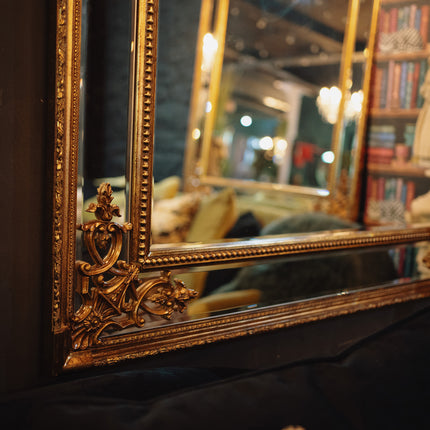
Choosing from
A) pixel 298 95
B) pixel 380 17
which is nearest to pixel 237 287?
pixel 380 17

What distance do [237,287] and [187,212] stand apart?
18.5 inches

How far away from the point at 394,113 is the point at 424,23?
0.97ft

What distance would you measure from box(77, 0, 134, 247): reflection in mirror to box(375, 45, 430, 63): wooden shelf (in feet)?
3.62

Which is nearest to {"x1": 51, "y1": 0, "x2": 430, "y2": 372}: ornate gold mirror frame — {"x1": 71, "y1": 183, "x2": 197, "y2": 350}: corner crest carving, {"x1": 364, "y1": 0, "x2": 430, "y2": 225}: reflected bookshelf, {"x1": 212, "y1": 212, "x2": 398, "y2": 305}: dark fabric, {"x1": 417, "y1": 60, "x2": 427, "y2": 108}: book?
{"x1": 71, "y1": 183, "x2": 197, "y2": 350}: corner crest carving

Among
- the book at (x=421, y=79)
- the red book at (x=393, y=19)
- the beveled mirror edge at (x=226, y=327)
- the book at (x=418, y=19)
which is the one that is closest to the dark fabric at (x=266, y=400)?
the beveled mirror edge at (x=226, y=327)

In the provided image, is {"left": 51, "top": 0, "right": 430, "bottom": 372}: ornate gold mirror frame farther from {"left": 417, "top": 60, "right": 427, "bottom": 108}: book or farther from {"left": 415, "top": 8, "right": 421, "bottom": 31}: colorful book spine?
{"left": 415, "top": 8, "right": 421, "bottom": 31}: colorful book spine

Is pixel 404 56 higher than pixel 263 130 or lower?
higher

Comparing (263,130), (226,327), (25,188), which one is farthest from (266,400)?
(263,130)

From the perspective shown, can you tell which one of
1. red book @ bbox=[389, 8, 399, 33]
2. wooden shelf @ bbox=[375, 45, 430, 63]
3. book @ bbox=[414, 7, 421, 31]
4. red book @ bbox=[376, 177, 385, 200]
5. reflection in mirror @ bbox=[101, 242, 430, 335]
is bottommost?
reflection in mirror @ bbox=[101, 242, 430, 335]

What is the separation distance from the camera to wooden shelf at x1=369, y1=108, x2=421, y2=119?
57.6 inches

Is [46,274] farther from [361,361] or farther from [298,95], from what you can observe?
[298,95]

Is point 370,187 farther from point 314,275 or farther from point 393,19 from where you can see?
point 314,275

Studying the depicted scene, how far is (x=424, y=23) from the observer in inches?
58.5

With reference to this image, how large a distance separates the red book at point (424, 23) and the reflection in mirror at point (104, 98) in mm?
1123
